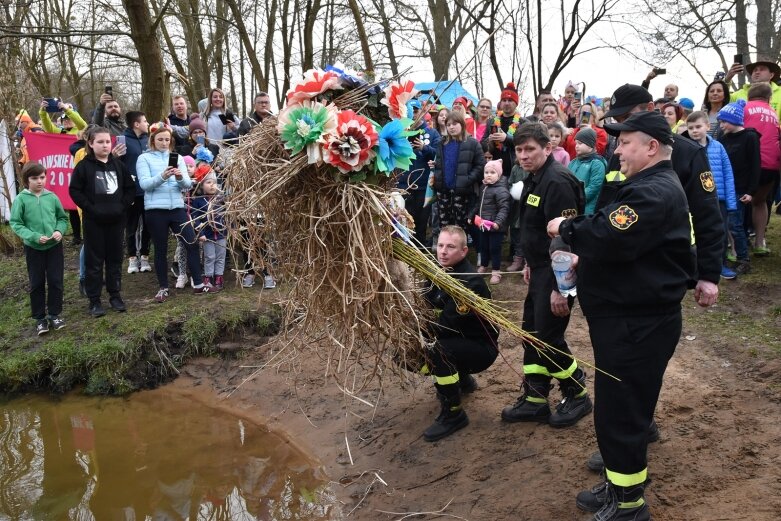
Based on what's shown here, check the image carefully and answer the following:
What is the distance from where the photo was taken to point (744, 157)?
6656mm

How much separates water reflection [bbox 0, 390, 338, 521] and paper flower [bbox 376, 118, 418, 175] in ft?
7.23

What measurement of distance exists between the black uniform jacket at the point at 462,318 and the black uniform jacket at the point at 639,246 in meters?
1.15

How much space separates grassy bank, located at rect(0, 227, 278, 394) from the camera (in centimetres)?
576

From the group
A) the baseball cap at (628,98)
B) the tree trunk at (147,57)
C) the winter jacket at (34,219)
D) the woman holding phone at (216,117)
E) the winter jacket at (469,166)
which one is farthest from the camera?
the tree trunk at (147,57)

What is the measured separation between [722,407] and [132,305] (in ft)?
18.8

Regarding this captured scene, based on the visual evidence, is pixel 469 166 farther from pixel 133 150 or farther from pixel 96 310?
pixel 96 310

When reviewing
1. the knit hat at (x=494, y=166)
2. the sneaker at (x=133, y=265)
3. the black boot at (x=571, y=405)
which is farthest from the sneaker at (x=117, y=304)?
the black boot at (x=571, y=405)

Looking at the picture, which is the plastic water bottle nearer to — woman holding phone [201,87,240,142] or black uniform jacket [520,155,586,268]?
black uniform jacket [520,155,586,268]

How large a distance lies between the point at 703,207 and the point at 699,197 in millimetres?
60

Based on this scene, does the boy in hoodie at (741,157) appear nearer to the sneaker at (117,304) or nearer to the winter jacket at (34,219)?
the sneaker at (117,304)

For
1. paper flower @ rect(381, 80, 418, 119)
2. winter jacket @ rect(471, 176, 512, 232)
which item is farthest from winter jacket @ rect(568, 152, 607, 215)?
paper flower @ rect(381, 80, 418, 119)

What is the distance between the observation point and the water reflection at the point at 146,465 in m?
3.97

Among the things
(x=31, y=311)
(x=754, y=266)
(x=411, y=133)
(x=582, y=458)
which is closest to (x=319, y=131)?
(x=411, y=133)

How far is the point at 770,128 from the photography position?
6836mm
